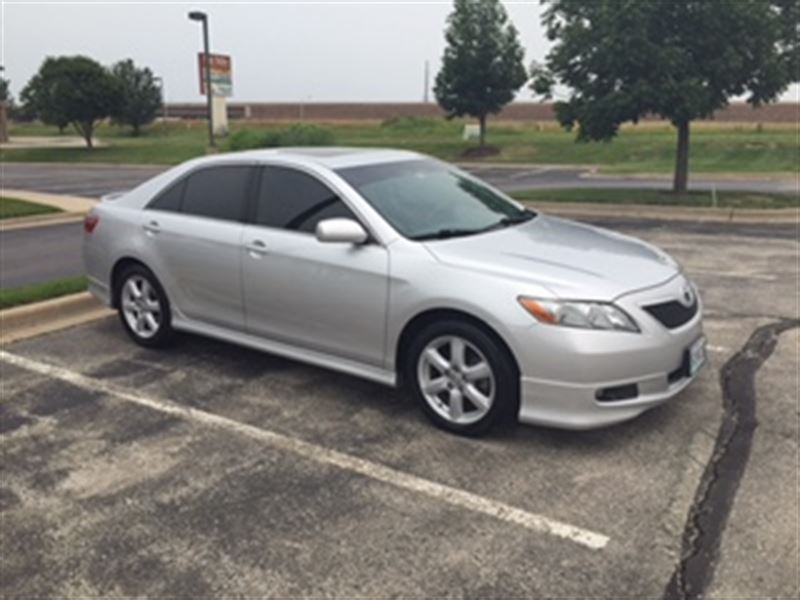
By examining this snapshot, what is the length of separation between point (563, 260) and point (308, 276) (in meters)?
1.56

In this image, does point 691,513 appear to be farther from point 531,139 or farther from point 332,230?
point 531,139

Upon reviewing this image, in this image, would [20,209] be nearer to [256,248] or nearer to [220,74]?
[256,248]

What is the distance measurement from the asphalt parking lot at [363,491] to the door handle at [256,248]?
0.87m

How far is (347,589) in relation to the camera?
2.97m

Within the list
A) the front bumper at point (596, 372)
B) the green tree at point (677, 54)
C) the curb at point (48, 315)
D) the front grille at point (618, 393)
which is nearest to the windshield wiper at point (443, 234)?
the front bumper at point (596, 372)

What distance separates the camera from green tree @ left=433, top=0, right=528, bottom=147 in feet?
101

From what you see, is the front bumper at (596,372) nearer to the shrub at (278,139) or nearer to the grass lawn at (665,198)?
the grass lawn at (665,198)

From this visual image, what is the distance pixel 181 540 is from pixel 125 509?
1.43 feet

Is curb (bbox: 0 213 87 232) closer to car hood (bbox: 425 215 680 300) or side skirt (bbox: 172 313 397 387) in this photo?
side skirt (bbox: 172 313 397 387)

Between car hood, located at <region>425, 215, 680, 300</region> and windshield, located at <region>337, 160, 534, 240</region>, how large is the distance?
163 millimetres

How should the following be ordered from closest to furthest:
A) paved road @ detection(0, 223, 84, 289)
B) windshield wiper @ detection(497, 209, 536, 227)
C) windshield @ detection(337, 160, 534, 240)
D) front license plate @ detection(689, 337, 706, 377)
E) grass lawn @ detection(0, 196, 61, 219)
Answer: front license plate @ detection(689, 337, 706, 377)
windshield @ detection(337, 160, 534, 240)
windshield wiper @ detection(497, 209, 536, 227)
paved road @ detection(0, 223, 84, 289)
grass lawn @ detection(0, 196, 61, 219)

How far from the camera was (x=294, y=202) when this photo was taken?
16.8 feet

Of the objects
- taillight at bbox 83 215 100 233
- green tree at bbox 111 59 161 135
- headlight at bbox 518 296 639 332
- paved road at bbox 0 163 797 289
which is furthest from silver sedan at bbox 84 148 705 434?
green tree at bbox 111 59 161 135

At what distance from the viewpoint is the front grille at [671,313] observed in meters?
4.17
